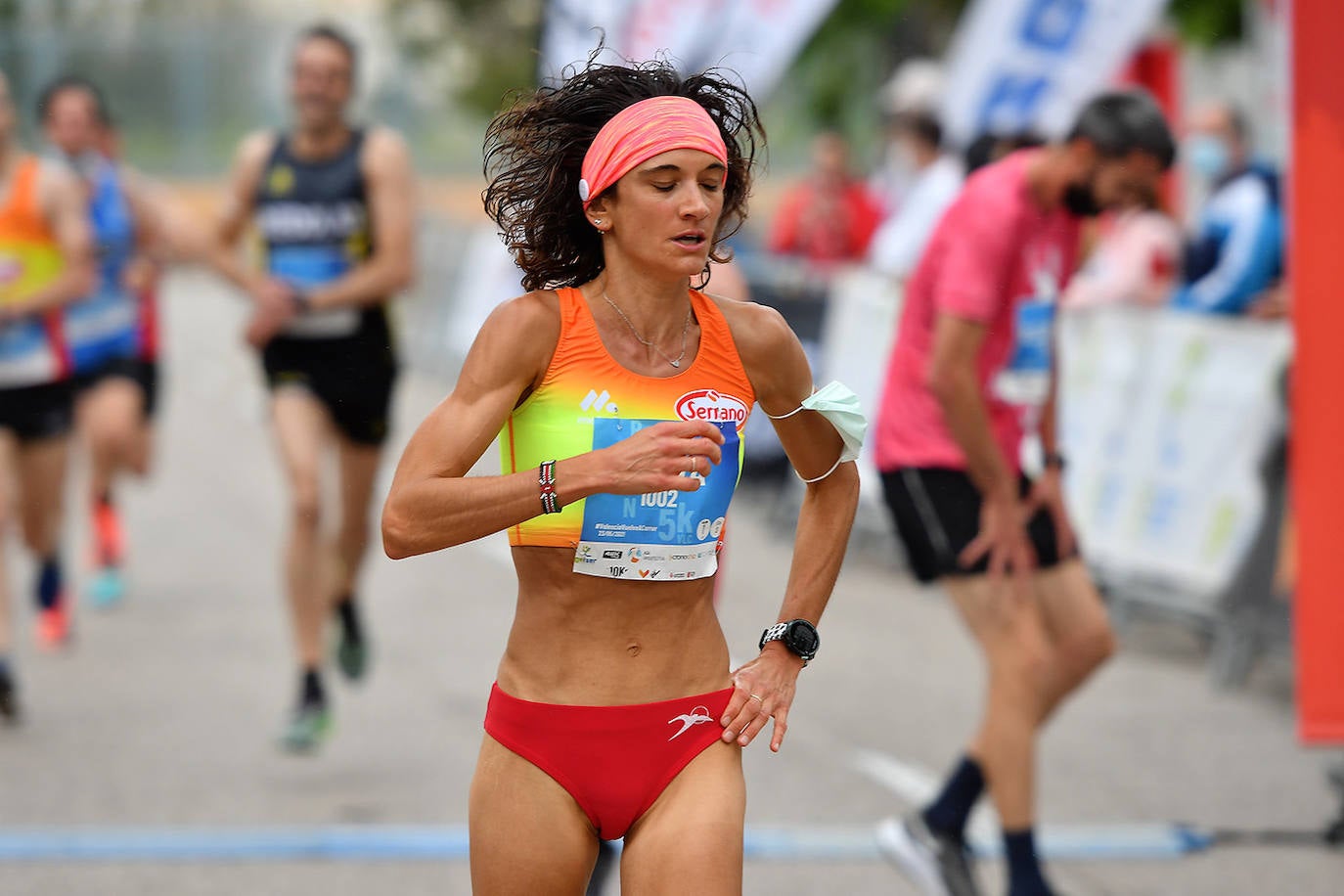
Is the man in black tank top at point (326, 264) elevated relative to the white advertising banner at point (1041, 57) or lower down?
lower down

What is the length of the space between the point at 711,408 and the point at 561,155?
1.76ft

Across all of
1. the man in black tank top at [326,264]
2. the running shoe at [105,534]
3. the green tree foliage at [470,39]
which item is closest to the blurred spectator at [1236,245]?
the man in black tank top at [326,264]

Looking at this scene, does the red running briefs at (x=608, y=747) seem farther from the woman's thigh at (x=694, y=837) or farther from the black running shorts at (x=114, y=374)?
the black running shorts at (x=114, y=374)

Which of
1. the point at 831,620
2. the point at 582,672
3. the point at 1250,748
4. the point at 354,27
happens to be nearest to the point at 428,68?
the point at 354,27

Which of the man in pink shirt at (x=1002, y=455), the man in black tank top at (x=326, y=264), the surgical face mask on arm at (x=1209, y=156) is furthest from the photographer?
the surgical face mask on arm at (x=1209, y=156)

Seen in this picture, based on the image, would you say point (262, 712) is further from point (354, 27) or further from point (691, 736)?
point (354, 27)

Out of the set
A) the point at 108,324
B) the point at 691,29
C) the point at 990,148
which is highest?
the point at 691,29

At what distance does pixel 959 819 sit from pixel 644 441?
2.69m

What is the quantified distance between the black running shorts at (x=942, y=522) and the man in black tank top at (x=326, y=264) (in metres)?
2.30

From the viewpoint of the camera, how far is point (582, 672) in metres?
3.32

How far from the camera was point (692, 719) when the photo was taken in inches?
132

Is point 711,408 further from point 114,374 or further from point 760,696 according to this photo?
point 114,374

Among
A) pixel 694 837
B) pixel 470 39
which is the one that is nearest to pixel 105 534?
pixel 694 837

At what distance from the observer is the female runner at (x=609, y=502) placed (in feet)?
10.4
